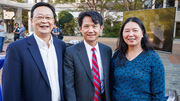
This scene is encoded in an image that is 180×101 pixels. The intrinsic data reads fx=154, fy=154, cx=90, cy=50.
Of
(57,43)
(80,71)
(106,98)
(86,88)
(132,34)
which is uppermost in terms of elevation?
(132,34)

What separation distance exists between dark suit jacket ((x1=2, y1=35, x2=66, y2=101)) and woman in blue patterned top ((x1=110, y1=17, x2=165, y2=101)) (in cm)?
87

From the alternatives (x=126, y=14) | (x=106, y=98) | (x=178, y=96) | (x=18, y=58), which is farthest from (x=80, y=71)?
(x=126, y=14)

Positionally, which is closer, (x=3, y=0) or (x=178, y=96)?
(x=178, y=96)

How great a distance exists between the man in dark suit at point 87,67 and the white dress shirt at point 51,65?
0.11m

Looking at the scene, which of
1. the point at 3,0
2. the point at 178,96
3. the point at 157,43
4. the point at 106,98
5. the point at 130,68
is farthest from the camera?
the point at 3,0

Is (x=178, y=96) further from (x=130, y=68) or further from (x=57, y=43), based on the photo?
(x=57, y=43)

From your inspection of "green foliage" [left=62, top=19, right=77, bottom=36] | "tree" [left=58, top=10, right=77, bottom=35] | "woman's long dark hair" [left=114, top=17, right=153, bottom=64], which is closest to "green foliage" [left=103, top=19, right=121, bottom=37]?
"green foliage" [left=62, top=19, right=77, bottom=36]

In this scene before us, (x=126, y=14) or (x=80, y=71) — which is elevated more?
(x=126, y=14)

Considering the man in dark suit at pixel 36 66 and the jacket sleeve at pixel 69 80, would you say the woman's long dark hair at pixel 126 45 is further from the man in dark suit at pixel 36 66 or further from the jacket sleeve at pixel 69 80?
the man in dark suit at pixel 36 66

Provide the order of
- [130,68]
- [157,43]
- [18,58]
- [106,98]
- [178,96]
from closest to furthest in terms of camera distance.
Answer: [18,58], [130,68], [106,98], [178,96], [157,43]

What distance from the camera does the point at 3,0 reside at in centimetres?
1975

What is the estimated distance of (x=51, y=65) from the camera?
1.84 metres

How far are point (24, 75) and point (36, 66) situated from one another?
0.16 m

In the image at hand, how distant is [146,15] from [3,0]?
60.1 feet
